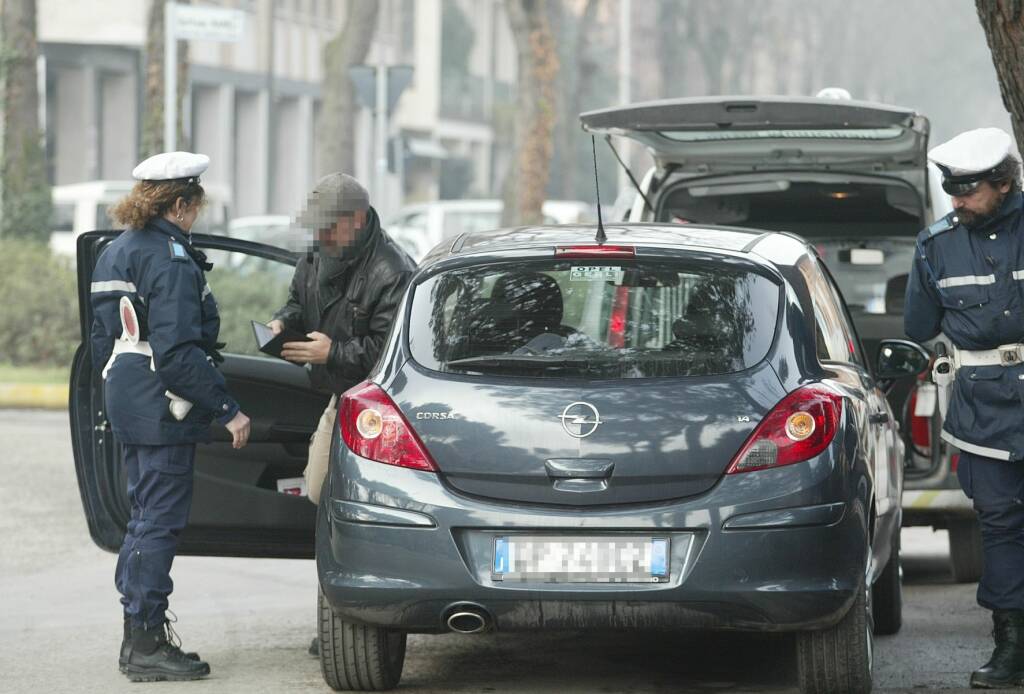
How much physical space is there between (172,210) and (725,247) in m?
1.89

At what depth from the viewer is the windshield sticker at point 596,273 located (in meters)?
6.26

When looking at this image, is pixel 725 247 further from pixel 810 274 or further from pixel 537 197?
pixel 537 197

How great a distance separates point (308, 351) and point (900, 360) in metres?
2.19

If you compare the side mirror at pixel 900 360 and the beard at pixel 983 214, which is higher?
the beard at pixel 983 214

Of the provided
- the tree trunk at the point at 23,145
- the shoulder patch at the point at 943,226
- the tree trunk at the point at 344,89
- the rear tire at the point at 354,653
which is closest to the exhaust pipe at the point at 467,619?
the rear tire at the point at 354,653

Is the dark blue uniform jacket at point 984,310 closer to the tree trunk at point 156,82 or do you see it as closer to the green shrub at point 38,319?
the green shrub at point 38,319

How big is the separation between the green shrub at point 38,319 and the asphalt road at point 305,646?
399 inches

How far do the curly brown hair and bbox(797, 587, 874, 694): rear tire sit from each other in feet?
8.32

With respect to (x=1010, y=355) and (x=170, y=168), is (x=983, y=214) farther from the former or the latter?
(x=170, y=168)

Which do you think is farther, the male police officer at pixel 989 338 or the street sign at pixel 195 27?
the street sign at pixel 195 27

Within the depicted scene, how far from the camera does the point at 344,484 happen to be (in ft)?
19.9

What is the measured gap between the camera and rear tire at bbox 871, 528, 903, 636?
7.85m

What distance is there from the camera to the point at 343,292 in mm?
7426

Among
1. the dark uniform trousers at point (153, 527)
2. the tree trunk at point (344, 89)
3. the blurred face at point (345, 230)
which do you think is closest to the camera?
the dark uniform trousers at point (153, 527)
